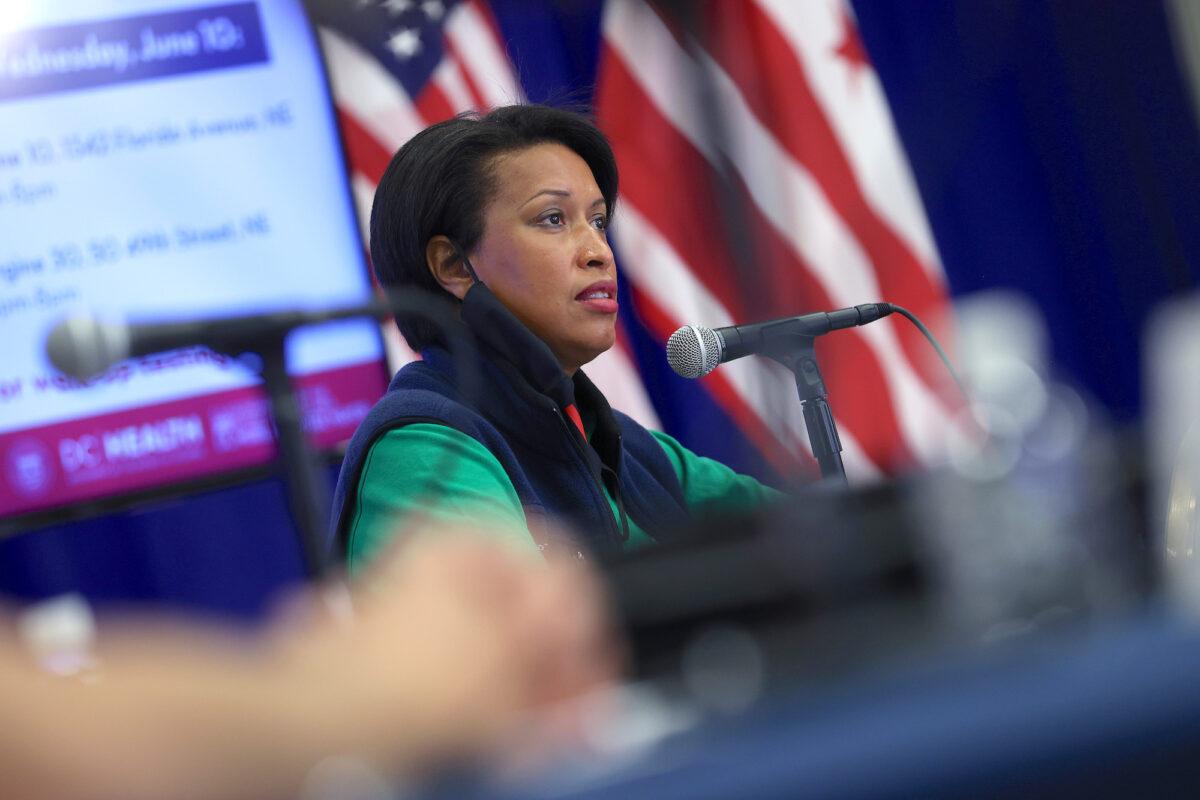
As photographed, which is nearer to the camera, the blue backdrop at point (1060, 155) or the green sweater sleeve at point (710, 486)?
the green sweater sleeve at point (710, 486)

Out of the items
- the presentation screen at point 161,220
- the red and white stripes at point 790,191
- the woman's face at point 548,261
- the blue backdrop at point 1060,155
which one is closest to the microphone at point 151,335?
the woman's face at point 548,261

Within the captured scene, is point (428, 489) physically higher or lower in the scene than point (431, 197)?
lower

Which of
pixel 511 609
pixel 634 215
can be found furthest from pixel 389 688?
pixel 634 215

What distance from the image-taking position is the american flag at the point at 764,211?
2605mm

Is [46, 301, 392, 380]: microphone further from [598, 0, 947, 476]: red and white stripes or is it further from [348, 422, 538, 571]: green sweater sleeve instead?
[598, 0, 947, 476]: red and white stripes

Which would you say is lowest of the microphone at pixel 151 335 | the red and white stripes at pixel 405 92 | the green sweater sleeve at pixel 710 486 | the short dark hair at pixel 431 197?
the green sweater sleeve at pixel 710 486

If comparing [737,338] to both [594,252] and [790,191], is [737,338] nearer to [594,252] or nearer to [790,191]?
[594,252]

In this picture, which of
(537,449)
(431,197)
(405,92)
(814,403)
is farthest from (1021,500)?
(405,92)

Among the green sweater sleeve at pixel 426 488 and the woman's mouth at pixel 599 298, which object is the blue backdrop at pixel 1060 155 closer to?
the woman's mouth at pixel 599 298

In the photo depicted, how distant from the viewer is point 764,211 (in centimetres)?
270

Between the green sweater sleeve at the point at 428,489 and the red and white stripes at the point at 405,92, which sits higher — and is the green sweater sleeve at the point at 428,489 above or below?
below

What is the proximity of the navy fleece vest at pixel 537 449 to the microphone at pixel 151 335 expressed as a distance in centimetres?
54

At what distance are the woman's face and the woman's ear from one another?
0.02 m

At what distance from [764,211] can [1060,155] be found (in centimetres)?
76
